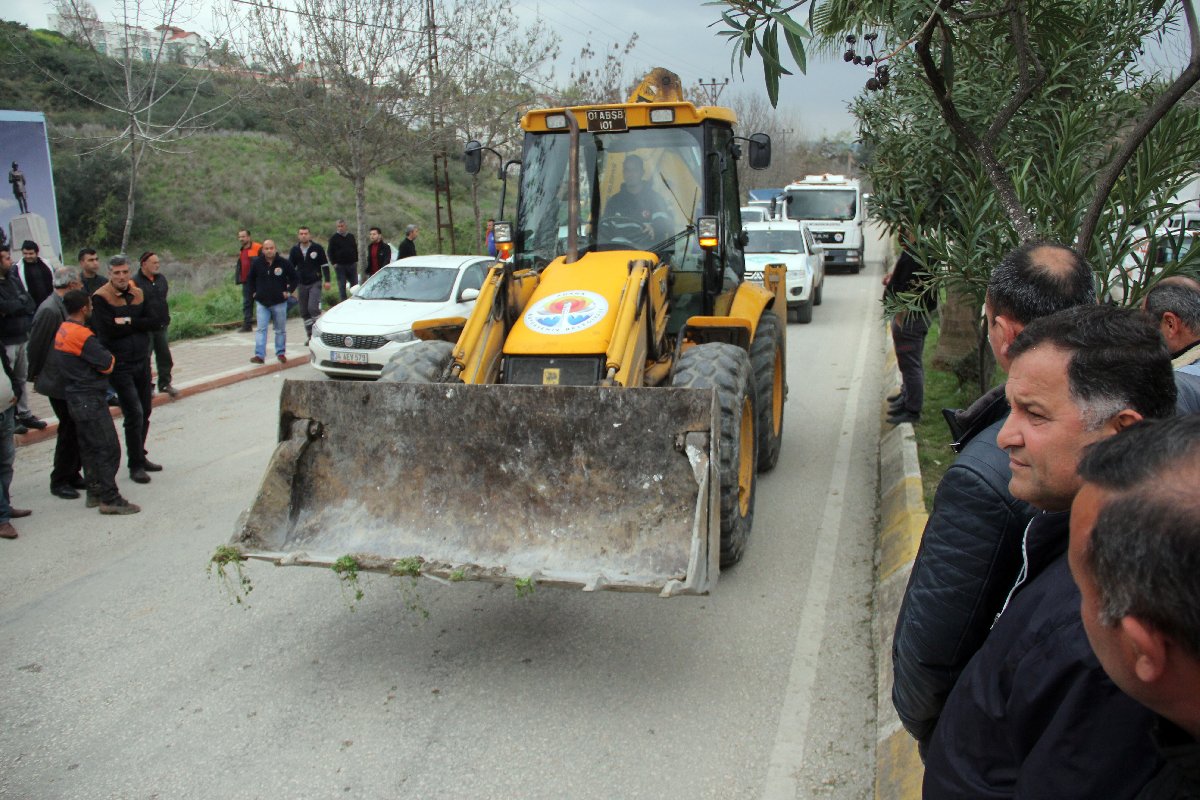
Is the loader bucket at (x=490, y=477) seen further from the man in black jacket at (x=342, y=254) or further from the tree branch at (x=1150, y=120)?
the man in black jacket at (x=342, y=254)

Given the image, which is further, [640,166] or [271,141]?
[271,141]

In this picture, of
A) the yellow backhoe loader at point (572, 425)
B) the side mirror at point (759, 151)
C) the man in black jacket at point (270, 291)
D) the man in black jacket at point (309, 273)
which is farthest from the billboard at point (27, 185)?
the side mirror at point (759, 151)

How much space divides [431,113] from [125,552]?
50.2 ft

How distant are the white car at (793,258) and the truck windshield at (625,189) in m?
9.09

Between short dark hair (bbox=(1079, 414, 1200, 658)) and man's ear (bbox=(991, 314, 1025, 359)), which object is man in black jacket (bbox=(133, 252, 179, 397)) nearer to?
man's ear (bbox=(991, 314, 1025, 359))

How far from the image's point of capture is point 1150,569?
1.11 meters

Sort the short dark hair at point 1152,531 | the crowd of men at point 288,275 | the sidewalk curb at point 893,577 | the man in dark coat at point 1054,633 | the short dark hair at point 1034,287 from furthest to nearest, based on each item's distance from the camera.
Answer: the crowd of men at point 288,275 → the sidewalk curb at point 893,577 → the short dark hair at point 1034,287 → the man in dark coat at point 1054,633 → the short dark hair at point 1152,531

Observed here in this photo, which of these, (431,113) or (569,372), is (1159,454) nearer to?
(569,372)

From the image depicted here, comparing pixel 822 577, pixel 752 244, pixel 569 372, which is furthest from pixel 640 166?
pixel 752 244

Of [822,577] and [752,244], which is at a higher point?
[752,244]

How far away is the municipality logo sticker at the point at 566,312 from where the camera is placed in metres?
5.91

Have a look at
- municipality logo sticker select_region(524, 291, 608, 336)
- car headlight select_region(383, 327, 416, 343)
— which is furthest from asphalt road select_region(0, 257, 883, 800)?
car headlight select_region(383, 327, 416, 343)

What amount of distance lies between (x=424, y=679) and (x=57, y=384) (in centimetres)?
447

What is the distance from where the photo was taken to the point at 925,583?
220cm
